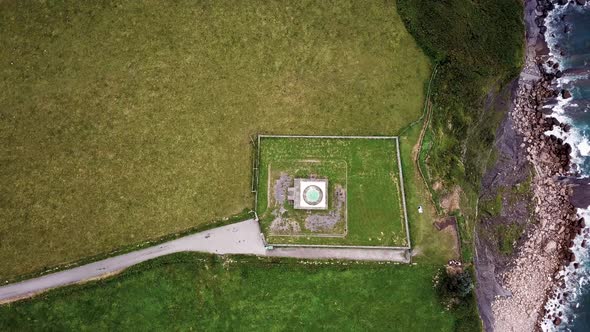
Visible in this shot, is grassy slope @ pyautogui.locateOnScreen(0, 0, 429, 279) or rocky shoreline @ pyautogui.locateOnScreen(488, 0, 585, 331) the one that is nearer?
grassy slope @ pyautogui.locateOnScreen(0, 0, 429, 279)

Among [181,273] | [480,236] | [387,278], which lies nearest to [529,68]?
[480,236]

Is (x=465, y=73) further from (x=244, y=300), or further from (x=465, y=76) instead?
(x=244, y=300)

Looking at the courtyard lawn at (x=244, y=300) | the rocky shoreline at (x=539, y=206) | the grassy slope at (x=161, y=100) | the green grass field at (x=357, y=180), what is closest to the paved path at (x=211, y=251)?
the courtyard lawn at (x=244, y=300)

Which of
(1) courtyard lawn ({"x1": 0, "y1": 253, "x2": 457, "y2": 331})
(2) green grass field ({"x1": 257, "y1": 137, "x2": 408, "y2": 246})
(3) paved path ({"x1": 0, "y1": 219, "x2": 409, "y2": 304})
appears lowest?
(1) courtyard lawn ({"x1": 0, "y1": 253, "x2": 457, "y2": 331})

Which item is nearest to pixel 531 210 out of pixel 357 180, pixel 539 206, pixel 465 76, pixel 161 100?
pixel 539 206

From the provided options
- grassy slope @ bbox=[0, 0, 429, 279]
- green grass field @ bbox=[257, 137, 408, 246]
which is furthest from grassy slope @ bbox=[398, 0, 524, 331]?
green grass field @ bbox=[257, 137, 408, 246]

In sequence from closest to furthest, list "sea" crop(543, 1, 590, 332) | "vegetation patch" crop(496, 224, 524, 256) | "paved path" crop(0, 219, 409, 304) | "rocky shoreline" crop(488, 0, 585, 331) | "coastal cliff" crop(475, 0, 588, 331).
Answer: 1. "paved path" crop(0, 219, 409, 304)
2. "coastal cliff" crop(475, 0, 588, 331)
3. "rocky shoreline" crop(488, 0, 585, 331)
4. "sea" crop(543, 1, 590, 332)
5. "vegetation patch" crop(496, 224, 524, 256)

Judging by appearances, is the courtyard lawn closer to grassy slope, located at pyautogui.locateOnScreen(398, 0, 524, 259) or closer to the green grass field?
the green grass field

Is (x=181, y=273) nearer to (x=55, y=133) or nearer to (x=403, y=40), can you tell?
(x=55, y=133)

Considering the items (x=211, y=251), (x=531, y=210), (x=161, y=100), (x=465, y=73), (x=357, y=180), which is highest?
(x=465, y=73)
